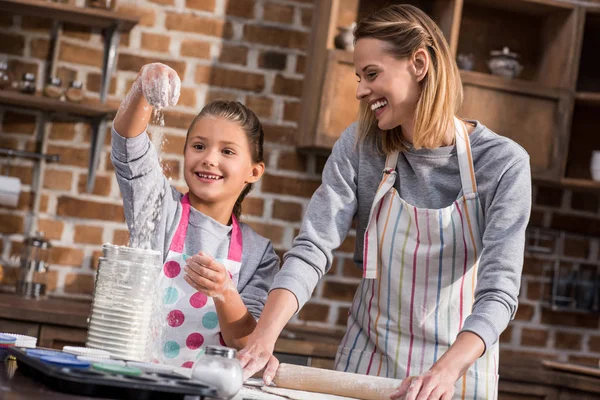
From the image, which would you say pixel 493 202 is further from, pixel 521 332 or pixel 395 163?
pixel 521 332

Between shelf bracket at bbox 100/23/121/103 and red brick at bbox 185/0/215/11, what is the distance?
258 millimetres

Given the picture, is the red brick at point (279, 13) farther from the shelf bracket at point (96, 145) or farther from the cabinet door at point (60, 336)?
the cabinet door at point (60, 336)

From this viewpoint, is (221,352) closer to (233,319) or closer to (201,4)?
(233,319)

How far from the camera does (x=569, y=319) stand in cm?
312

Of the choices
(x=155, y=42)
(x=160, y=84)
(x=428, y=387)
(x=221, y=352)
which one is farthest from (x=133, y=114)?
(x=155, y=42)

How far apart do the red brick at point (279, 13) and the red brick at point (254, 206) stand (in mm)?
612

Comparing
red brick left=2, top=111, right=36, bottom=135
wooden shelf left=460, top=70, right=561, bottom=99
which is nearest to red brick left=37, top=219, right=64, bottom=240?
red brick left=2, top=111, right=36, bottom=135

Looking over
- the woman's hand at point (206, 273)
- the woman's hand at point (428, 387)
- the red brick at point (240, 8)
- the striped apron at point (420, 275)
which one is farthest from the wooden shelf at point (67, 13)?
the woman's hand at point (428, 387)

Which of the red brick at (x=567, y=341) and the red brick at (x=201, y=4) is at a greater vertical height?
the red brick at (x=201, y=4)

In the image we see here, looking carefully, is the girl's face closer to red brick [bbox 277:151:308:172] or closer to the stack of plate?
the stack of plate

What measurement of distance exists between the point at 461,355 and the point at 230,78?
68.5 inches

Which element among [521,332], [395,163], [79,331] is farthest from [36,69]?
[521,332]

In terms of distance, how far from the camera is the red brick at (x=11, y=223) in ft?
8.95

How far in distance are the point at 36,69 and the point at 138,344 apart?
1769 millimetres
